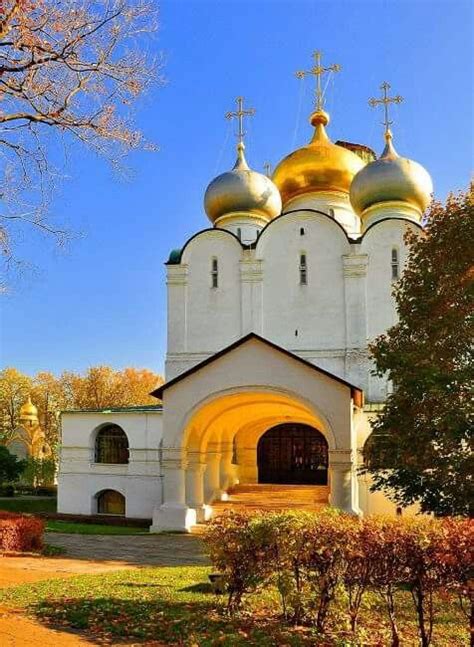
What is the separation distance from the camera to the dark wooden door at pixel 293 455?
21.9m

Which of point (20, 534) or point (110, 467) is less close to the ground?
point (110, 467)

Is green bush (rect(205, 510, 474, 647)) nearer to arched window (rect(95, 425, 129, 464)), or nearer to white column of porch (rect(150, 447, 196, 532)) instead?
white column of porch (rect(150, 447, 196, 532))

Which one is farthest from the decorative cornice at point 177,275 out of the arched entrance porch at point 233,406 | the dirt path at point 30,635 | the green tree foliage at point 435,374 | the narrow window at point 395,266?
the dirt path at point 30,635

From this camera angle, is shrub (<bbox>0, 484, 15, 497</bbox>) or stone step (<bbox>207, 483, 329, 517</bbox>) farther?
shrub (<bbox>0, 484, 15, 497</bbox>)

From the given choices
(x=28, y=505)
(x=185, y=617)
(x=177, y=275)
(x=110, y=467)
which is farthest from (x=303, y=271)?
(x=185, y=617)

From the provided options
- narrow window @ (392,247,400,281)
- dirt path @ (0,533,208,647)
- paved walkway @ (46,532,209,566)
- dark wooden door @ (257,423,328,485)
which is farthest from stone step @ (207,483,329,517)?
narrow window @ (392,247,400,281)

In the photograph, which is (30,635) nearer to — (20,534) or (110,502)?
(20,534)

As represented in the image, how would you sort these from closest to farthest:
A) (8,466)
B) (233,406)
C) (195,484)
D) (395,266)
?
(195,484) < (233,406) < (395,266) < (8,466)

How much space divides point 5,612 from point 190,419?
972cm

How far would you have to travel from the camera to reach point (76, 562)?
11.4m

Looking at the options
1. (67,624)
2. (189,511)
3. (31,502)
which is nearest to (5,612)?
(67,624)

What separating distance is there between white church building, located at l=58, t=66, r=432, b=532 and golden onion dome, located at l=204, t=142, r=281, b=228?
0.06m

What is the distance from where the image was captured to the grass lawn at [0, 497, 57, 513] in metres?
24.4

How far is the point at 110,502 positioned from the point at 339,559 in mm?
16369
